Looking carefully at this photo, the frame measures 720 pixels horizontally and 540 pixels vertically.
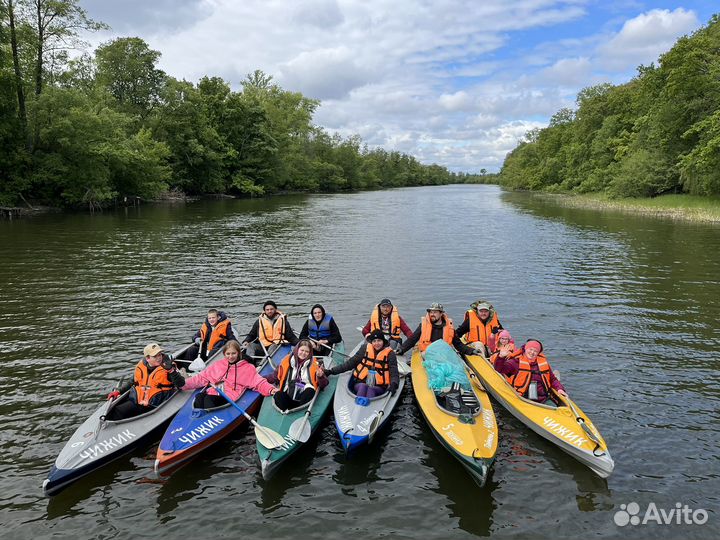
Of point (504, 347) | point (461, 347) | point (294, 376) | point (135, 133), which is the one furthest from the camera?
point (135, 133)

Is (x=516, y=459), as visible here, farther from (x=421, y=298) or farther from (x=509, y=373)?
(x=421, y=298)

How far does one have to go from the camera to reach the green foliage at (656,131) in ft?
121

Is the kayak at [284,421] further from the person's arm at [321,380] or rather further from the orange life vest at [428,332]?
the orange life vest at [428,332]

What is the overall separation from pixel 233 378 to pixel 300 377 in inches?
48.3

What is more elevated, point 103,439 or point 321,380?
point 321,380

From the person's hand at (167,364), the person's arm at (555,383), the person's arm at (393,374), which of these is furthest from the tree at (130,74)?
the person's arm at (555,383)

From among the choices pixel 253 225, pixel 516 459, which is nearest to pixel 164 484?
pixel 516 459

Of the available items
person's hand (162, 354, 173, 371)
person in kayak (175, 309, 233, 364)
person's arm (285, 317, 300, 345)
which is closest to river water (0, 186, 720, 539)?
person's hand (162, 354, 173, 371)

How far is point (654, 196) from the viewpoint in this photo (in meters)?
47.8

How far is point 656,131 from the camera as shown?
45.3 metres

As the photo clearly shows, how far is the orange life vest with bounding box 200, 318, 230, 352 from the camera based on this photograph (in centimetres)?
1094

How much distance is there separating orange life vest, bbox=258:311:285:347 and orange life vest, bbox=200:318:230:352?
79cm

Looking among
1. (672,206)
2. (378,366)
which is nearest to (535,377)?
(378,366)

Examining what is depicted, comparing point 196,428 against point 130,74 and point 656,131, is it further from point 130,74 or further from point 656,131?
point 130,74
